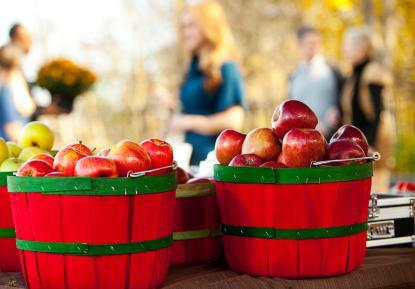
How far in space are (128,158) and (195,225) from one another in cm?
52

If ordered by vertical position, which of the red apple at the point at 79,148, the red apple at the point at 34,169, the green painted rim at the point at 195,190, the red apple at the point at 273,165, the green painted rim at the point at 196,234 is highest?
the red apple at the point at 79,148

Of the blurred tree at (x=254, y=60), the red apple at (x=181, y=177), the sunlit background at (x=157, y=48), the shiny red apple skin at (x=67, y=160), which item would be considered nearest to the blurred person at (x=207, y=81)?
the red apple at (x=181, y=177)

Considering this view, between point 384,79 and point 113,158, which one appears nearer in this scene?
point 113,158

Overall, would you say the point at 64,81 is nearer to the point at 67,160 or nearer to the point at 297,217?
the point at 67,160

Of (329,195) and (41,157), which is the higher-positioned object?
(41,157)

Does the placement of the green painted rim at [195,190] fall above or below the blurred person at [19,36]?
below

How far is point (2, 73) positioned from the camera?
19.6 ft

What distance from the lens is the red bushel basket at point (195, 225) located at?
95.0 inches

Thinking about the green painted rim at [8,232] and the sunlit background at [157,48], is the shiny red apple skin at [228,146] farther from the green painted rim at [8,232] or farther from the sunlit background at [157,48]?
the sunlit background at [157,48]

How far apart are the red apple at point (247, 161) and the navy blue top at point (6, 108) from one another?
4022 millimetres

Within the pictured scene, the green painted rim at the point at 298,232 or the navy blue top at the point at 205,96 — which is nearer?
the green painted rim at the point at 298,232

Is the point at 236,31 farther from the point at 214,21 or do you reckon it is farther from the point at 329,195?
the point at 329,195

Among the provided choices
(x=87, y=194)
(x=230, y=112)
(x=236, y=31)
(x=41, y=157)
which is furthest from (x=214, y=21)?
(x=236, y=31)

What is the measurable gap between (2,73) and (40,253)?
4291 mm
